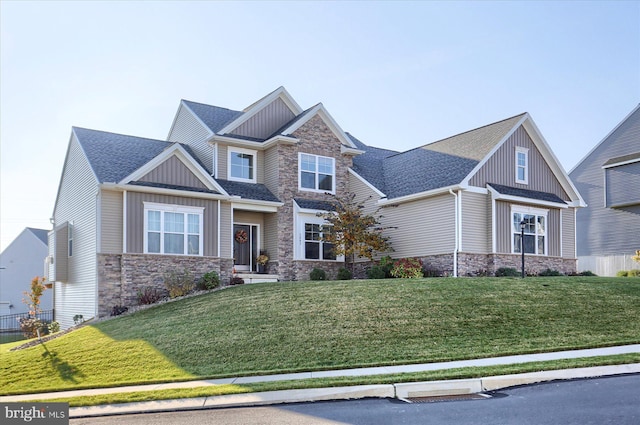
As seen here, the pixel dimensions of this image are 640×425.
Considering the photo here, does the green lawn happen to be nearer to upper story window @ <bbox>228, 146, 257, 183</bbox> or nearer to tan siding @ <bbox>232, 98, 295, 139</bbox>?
upper story window @ <bbox>228, 146, 257, 183</bbox>

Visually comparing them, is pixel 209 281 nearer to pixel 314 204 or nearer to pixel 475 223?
pixel 314 204

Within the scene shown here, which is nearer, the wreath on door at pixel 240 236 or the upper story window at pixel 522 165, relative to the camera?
the upper story window at pixel 522 165

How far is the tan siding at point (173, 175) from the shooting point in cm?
2192

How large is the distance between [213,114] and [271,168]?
167 inches

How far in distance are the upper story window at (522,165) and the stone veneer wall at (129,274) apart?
14232 mm

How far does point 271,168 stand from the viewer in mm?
26328

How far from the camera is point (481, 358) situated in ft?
38.0

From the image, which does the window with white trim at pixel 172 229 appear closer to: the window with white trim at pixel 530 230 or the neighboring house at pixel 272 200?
the neighboring house at pixel 272 200

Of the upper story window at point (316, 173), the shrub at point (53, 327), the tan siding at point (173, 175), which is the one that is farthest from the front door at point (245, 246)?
the shrub at point (53, 327)

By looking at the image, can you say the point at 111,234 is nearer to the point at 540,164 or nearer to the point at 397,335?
the point at 397,335

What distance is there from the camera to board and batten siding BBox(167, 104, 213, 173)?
2636 centimetres

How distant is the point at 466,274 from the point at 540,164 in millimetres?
7242

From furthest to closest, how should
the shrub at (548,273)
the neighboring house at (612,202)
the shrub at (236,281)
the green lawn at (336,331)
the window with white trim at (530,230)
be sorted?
the neighboring house at (612,202), the shrub at (548,273), the window with white trim at (530,230), the shrub at (236,281), the green lawn at (336,331)

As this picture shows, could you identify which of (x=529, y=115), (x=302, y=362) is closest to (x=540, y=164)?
(x=529, y=115)
